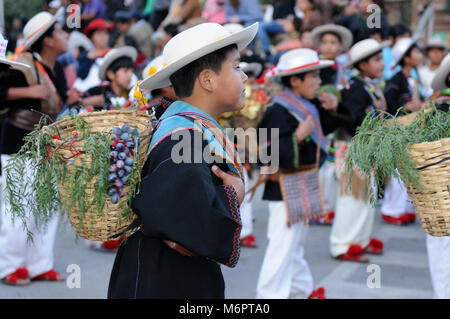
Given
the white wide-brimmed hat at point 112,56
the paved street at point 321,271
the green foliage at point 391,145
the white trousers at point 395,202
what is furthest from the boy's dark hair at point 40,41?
the white trousers at point 395,202

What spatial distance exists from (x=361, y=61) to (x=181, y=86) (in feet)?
13.5

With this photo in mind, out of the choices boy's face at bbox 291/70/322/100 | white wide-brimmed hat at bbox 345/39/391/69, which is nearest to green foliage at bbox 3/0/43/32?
white wide-brimmed hat at bbox 345/39/391/69

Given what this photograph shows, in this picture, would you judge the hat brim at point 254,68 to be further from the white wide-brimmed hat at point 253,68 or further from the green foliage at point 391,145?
the green foliage at point 391,145

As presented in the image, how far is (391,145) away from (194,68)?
0.95 metres

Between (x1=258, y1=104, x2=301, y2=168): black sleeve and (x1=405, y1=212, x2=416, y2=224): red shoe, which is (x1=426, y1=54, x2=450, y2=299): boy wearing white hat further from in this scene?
(x1=405, y1=212, x2=416, y2=224): red shoe

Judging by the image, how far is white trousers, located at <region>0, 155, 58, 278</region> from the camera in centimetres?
516

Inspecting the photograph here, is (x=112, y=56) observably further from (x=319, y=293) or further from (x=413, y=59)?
(x=413, y=59)

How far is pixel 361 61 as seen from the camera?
6.30m

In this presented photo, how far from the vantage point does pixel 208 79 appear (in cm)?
253

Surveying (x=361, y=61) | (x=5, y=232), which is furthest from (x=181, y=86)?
(x=361, y=61)

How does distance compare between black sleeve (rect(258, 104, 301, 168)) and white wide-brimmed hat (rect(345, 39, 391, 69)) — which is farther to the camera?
white wide-brimmed hat (rect(345, 39, 391, 69))

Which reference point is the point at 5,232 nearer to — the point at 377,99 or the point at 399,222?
the point at 377,99

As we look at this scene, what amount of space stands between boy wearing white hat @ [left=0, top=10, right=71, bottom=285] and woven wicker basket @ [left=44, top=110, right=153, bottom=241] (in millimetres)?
2577
